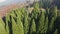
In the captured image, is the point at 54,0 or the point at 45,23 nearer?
the point at 45,23

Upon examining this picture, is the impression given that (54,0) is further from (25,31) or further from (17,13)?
(25,31)

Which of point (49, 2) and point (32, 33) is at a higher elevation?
point (49, 2)

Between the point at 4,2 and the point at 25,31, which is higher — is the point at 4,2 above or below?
above

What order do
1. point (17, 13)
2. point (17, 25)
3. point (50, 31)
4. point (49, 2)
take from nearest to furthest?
point (17, 25)
point (50, 31)
point (17, 13)
point (49, 2)

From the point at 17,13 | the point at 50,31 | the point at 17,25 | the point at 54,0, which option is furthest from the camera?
the point at 54,0

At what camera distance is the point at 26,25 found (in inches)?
1101

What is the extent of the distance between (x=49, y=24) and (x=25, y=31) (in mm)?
4016

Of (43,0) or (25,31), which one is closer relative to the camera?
(25,31)

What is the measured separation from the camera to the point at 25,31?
27.1m

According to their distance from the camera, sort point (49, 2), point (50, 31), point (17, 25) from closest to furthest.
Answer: point (17, 25), point (50, 31), point (49, 2)

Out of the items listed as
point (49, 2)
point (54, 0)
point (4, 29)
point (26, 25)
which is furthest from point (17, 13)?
point (54, 0)

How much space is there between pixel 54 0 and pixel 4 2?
18.4 meters

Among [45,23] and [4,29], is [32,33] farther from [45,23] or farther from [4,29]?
[4,29]

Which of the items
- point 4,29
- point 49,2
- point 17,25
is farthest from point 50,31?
point 49,2
